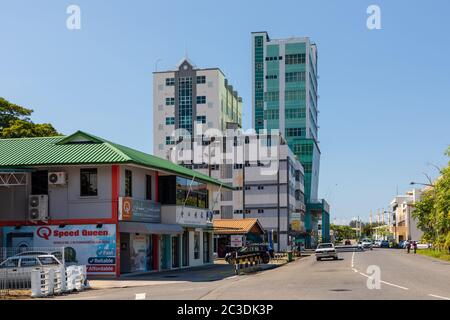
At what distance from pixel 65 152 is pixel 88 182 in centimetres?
236

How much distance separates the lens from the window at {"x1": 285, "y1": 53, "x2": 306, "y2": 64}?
145 meters

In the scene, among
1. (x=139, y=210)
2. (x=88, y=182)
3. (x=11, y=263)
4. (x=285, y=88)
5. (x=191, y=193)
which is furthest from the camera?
(x=285, y=88)

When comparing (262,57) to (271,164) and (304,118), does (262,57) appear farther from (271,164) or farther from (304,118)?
(271,164)

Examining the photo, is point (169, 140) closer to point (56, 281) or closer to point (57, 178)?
point (57, 178)

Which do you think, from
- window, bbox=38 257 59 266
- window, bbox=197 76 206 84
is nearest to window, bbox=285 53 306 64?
window, bbox=197 76 206 84

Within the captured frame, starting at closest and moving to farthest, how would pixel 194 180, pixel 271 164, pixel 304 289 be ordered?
1. pixel 304 289
2. pixel 194 180
3. pixel 271 164

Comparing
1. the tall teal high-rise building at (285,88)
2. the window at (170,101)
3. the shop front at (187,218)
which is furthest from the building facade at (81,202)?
the tall teal high-rise building at (285,88)

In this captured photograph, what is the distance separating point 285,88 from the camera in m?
148

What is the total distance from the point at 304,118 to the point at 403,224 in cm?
5004

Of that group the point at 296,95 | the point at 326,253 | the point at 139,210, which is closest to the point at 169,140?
the point at 296,95

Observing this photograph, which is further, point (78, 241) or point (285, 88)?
point (285, 88)

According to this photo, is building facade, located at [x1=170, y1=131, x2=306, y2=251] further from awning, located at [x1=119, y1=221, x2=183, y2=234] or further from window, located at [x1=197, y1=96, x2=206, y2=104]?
awning, located at [x1=119, y1=221, x2=183, y2=234]
